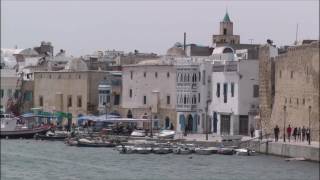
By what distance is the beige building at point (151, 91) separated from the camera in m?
63.7

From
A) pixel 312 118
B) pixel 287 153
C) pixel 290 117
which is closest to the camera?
pixel 287 153

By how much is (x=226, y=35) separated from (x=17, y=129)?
21097 mm

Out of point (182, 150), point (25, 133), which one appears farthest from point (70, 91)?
point (182, 150)

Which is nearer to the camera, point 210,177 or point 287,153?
point 210,177

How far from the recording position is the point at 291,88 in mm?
51156

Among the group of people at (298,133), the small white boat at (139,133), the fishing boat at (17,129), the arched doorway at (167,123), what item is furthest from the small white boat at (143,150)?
the fishing boat at (17,129)

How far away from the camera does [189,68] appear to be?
2408 inches

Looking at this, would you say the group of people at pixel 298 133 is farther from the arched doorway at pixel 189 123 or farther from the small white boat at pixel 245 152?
the arched doorway at pixel 189 123

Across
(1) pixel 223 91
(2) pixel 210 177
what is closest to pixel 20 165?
(2) pixel 210 177

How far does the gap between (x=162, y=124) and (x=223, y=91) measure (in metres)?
6.55

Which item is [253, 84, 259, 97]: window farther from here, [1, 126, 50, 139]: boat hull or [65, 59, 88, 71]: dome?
[65, 59, 88, 71]: dome

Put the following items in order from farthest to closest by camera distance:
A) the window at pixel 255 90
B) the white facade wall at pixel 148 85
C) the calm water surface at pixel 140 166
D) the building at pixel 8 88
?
the building at pixel 8 88 < the white facade wall at pixel 148 85 < the window at pixel 255 90 < the calm water surface at pixel 140 166

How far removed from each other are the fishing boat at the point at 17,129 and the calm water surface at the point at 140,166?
12120mm

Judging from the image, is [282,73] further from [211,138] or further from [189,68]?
[189,68]
